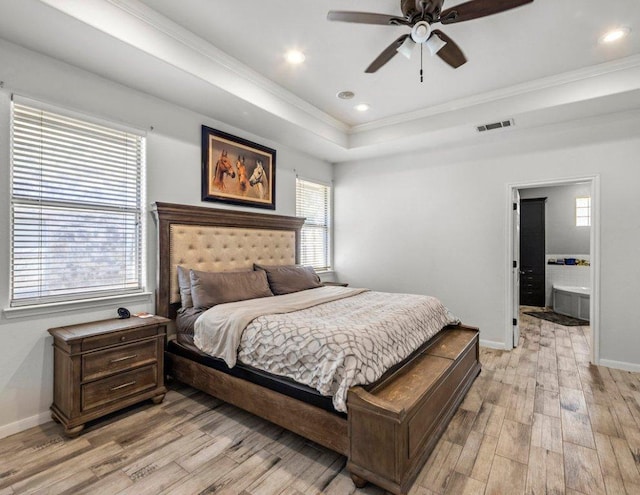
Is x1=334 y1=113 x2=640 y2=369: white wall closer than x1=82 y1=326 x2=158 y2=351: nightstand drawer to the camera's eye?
No

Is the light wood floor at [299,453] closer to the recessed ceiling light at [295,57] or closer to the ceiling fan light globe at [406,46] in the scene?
the ceiling fan light globe at [406,46]

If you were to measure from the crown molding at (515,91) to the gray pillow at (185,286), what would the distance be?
3.03m

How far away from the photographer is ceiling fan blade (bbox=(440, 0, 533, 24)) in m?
1.92

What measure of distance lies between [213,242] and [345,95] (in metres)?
2.20

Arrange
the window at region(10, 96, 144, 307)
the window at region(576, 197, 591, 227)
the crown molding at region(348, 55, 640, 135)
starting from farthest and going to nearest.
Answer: the window at region(576, 197, 591, 227) → the crown molding at region(348, 55, 640, 135) → the window at region(10, 96, 144, 307)

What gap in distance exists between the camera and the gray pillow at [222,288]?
2930 mm

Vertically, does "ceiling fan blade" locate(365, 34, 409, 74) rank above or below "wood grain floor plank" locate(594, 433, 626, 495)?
above

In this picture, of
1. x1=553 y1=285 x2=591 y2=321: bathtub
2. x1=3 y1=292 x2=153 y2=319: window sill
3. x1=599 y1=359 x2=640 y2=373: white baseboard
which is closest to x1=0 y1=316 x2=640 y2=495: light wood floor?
x1=599 y1=359 x2=640 y2=373: white baseboard

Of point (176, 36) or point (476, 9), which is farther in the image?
point (176, 36)

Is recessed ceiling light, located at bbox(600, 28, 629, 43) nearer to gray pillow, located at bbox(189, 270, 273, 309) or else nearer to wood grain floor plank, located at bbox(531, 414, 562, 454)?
wood grain floor plank, located at bbox(531, 414, 562, 454)

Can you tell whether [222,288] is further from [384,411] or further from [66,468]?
[384,411]

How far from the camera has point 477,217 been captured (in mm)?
4293

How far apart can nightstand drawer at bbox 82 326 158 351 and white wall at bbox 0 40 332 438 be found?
1.48ft

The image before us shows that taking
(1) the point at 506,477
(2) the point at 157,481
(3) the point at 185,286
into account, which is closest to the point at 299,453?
(2) the point at 157,481
